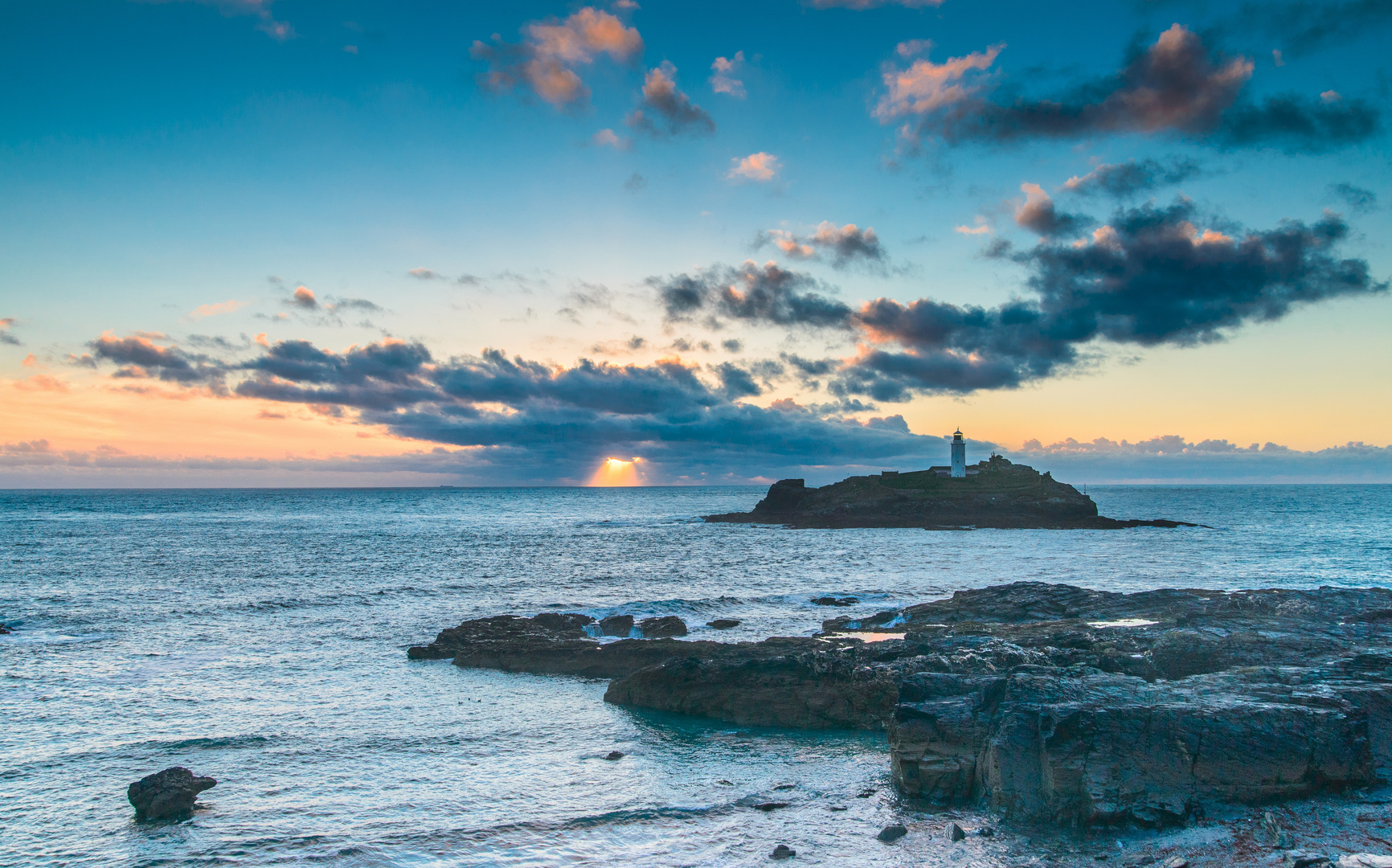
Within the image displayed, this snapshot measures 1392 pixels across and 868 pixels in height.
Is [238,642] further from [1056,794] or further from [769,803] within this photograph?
[1056,794]

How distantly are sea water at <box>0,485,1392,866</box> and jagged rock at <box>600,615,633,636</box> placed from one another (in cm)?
253

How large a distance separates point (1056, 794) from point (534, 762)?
29.7 feet

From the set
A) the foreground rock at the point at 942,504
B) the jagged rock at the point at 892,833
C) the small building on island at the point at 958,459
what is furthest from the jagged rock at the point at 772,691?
the small building on island at the point at 958,459

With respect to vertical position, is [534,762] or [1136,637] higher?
[1136,637]

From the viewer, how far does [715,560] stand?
52.3 meters

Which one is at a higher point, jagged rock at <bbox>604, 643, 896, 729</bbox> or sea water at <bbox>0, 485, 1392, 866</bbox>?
jagged rock at <bbox>604, 643, 896, 729</bbox>

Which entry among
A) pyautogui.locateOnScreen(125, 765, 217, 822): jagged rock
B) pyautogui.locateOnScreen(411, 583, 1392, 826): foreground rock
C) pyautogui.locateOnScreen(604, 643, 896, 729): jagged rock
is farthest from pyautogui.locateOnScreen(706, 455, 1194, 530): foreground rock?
pyautogui.locateOnScreen(125, 765, 217, 822): jagged rock

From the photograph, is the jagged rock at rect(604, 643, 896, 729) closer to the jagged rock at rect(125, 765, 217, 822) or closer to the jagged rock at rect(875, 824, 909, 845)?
the jagged rock at rect(875, 824, 909, 845)

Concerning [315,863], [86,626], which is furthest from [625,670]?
[86,626]

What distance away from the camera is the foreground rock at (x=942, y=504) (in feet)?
288

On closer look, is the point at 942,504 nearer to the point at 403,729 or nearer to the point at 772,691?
the point at 772,691

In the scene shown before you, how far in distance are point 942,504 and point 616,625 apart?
72.9 meters

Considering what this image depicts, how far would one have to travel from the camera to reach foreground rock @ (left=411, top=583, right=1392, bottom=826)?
33.9 feet

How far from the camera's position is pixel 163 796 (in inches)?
465
